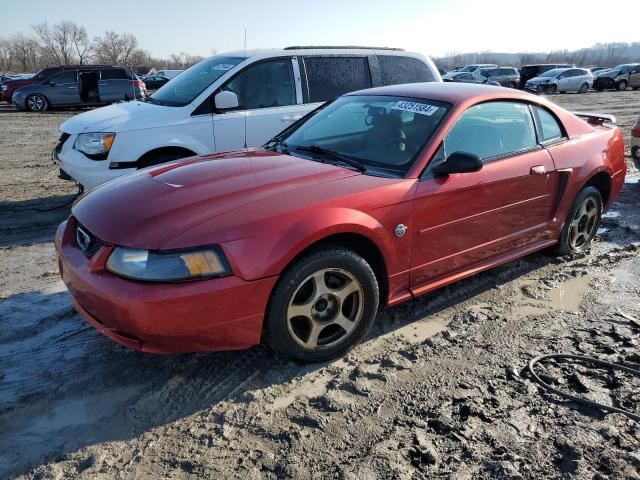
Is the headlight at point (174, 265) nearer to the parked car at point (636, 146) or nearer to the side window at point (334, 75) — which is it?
the side window at point (334, 75)

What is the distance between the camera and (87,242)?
2883 millimetres

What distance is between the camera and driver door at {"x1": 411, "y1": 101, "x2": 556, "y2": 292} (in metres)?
3.34

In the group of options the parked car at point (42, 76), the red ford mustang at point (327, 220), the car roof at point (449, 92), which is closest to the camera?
the red ford mustang at point (327, 220)

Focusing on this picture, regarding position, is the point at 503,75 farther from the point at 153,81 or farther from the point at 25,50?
the point at 25,50

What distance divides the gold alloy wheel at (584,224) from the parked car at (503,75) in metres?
28.2

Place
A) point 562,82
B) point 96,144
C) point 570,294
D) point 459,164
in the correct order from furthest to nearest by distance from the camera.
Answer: point 562,82 < point 96,144 < point 570,294 < point 459,164

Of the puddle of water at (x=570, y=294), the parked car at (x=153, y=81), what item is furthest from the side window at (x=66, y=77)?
the puddle of water at (x=570, y=294)

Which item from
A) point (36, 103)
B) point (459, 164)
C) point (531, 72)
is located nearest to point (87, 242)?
point (459, 164)

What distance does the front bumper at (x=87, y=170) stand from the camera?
5.49 m

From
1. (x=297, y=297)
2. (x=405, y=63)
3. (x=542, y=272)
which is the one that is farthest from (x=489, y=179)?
(x=405, y=63)

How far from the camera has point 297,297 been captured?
293 cm

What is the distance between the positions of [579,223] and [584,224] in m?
0.11

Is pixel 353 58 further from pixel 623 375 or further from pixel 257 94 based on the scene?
pixel 623 375

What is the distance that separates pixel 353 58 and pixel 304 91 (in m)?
0.87
